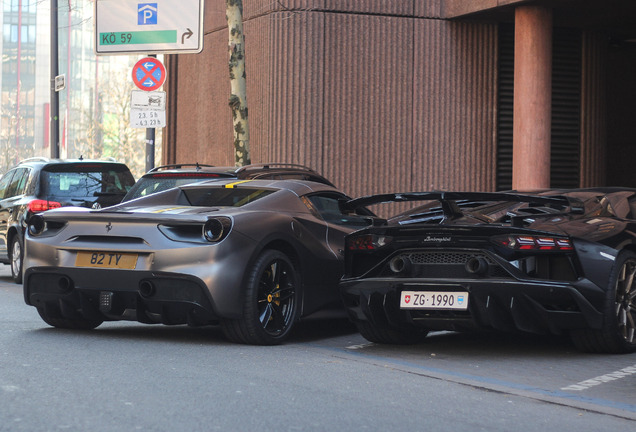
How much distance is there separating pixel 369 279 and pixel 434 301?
0.58 meters

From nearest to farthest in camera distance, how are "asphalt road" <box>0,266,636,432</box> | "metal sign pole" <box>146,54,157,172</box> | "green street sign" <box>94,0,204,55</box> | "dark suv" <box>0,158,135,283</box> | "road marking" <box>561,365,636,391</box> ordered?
"asphalt road" <box>0,266,636,432</box> < "road marking" <box>561,365,636,391</box> < "dark suv" <box>0,158,135,283</box> < "metal sign pole" <box>146,54,157,172</box> < "green street sign" <box>94,0,204,55</box>

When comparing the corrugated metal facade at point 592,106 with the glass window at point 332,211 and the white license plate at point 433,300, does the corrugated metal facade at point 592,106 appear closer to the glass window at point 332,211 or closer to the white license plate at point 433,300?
the glass window at point 332,211

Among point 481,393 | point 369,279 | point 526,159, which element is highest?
point 526,159

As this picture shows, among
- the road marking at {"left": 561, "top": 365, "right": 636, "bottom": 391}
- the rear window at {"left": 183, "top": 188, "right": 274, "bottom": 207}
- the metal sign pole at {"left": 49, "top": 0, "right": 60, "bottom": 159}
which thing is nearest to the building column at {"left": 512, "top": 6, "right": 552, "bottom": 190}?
the rear window at {"left": 183, "top": 188, "right": 274, "bottom": 207}

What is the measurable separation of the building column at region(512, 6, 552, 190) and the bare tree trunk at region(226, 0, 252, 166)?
403 centimetres

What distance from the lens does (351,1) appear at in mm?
17625

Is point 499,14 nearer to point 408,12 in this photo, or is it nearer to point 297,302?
point 408,12

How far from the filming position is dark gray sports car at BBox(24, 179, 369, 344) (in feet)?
25.6

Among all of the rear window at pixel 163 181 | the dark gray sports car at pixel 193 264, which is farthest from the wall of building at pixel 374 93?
the dark gray sports car at pixel 193 264

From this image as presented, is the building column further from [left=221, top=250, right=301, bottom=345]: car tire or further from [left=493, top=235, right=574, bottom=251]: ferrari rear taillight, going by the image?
[left=493, top=235, right=574, bottom=251]: ferrari rear taillight

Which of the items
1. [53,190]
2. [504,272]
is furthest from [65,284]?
[53,190]

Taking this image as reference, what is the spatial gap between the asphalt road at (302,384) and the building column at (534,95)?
7.74m

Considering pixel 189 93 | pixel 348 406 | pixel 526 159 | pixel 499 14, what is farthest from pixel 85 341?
pixel 189 93

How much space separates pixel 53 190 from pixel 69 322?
5.64m
